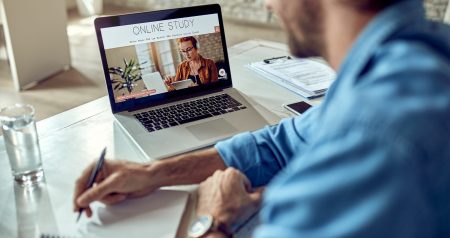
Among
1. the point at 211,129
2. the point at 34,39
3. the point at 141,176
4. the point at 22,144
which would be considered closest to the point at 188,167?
the point at 141,176

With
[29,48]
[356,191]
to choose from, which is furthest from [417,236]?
[29,48]

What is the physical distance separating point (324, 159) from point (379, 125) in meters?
0.07

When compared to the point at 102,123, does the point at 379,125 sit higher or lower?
higher

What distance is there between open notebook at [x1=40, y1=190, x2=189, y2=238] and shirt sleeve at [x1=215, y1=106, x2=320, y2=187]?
0.16 metres

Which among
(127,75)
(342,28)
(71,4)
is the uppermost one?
(71,4)

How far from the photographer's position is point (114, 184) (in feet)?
3.09

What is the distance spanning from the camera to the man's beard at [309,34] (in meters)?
0.76

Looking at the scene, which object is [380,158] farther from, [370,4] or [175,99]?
[175,99]

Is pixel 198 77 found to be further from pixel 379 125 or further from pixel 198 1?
pixel 198 1

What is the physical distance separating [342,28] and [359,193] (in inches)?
11.3

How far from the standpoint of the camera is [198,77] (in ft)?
4.52

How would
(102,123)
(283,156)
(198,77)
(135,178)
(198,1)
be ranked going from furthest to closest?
1. (198,1)
2. (198,77)
3. (102,123)
4. (283,156)
5. (135,178)

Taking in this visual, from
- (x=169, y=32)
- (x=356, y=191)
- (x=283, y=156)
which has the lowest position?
(x=283, y=156)

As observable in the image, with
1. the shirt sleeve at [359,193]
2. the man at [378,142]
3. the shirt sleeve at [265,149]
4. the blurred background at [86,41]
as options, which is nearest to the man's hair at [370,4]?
the man at [378,142]
